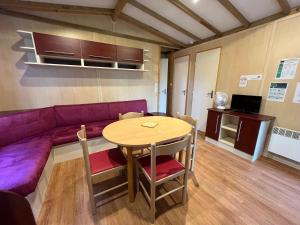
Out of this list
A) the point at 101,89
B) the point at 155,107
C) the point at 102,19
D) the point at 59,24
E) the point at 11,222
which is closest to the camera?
the point at 11,222

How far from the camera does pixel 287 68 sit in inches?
86.8

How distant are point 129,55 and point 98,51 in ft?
2.14

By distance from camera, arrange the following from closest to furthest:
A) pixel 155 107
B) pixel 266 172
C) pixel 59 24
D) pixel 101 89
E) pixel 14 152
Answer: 1. pixel 14 152
2. pixel 266 172
3. pixel 59 24
4. pixel 101 89
5. pixel 155 107

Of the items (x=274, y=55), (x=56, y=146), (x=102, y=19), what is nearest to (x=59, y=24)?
(x=102, y=19)

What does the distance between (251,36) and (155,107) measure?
2654 millimetres

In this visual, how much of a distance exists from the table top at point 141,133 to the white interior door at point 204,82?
2.04 metres

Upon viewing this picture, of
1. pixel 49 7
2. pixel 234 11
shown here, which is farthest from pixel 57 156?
pixel 234 11

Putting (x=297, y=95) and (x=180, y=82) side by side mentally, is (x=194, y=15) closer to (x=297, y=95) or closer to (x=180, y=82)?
(x=180, y=82)

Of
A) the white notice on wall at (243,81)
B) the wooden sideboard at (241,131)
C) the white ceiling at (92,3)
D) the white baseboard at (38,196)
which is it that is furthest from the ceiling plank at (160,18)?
the white baseboard at (38,196)

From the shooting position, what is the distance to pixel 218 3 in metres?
2.25

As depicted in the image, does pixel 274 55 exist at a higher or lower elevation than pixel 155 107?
higher

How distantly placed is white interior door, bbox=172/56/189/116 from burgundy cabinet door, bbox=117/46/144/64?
1560 mm

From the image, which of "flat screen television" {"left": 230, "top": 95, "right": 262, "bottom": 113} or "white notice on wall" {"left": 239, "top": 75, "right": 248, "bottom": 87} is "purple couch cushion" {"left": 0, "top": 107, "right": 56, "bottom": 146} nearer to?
"flat screen television" {"left": 230, "top": 95, "right": 262, "bottom": 113}

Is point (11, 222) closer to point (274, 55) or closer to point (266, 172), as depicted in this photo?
point (266, 172)
